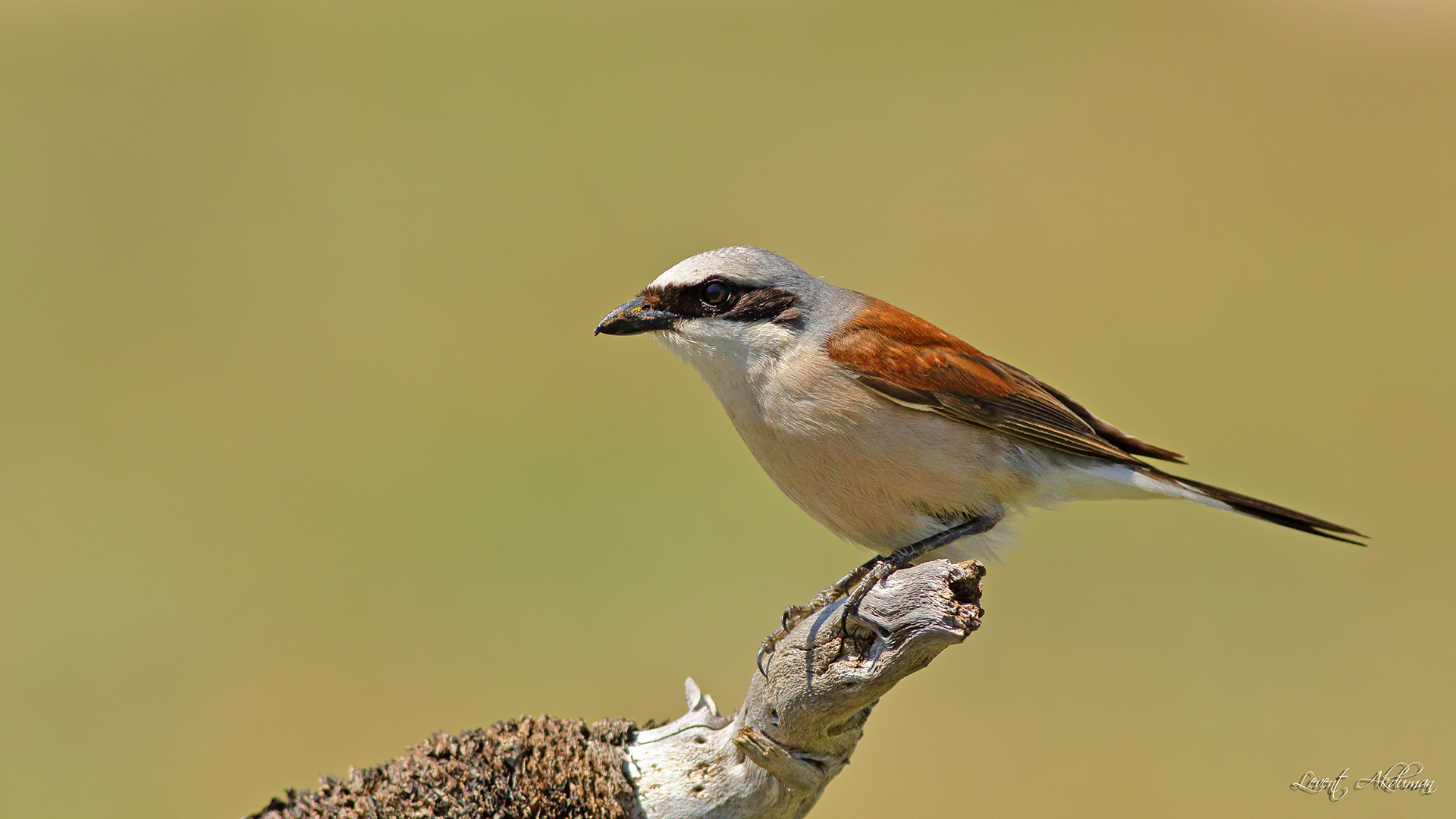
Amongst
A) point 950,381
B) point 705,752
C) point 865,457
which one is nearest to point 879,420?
point 865,457

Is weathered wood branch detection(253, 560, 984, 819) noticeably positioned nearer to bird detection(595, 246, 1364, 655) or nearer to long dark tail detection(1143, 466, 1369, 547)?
bird detection(595, 246, 1364, 655)

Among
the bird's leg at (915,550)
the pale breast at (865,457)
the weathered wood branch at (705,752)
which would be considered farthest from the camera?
the pale breast at (865,457)

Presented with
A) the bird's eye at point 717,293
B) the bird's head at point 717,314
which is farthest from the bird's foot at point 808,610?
the bird's eye at point 717,293

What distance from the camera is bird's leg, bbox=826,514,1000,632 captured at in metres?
2.88

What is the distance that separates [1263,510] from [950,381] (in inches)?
43.7

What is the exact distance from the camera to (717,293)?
3.39 m

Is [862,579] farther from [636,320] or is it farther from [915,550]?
[636,320]

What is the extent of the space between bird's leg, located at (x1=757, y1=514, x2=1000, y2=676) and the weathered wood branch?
78mm

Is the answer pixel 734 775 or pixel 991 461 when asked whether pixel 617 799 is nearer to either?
pixel 734 775

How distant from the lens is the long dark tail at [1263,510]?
3232 millimetres

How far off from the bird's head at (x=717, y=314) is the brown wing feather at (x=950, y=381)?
21cm

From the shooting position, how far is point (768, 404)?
3.24m

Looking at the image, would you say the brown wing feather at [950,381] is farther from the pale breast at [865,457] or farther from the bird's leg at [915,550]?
the bird's leg at [915,550]

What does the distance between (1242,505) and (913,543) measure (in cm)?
112
